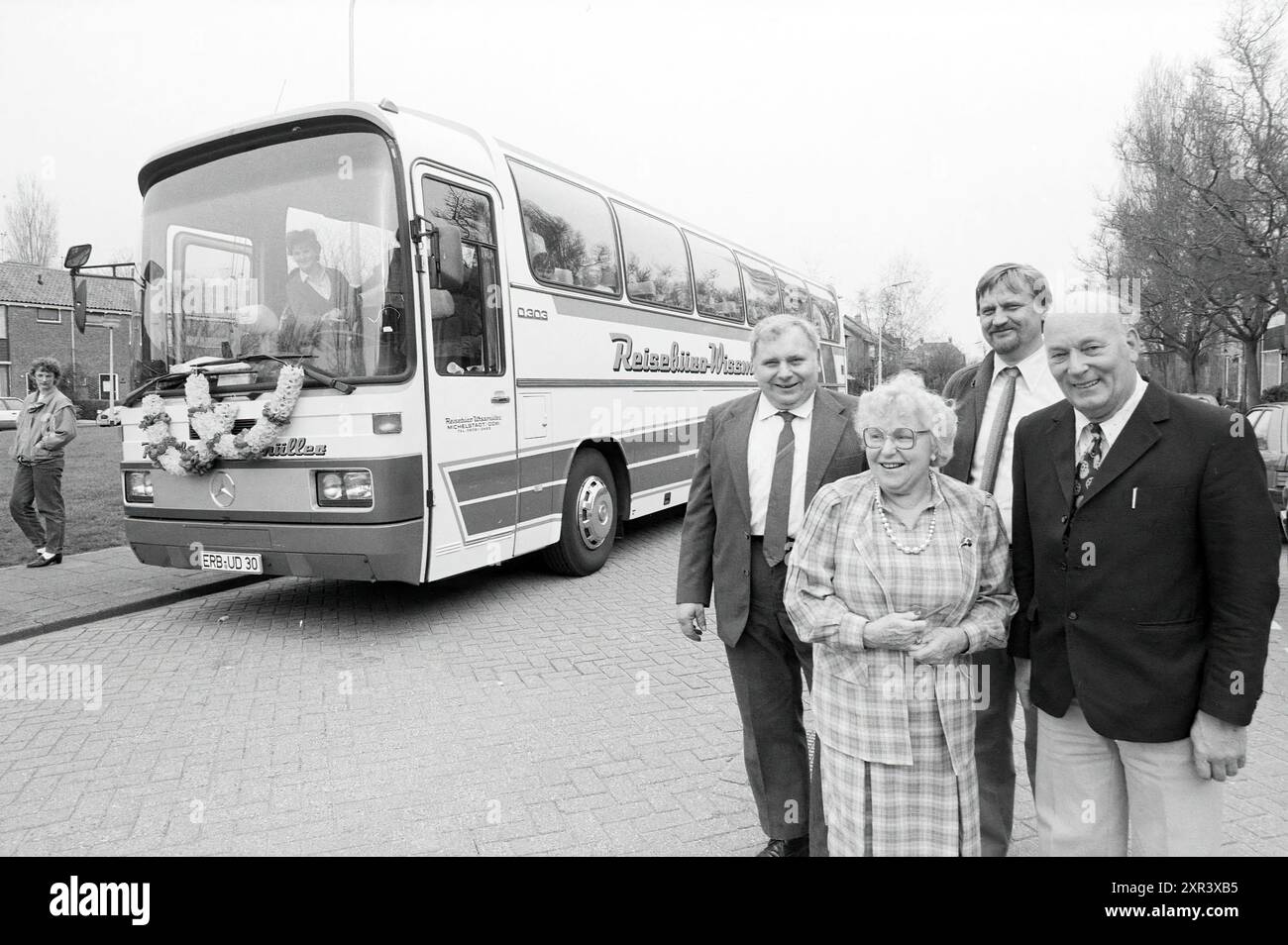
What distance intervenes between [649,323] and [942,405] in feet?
23.7

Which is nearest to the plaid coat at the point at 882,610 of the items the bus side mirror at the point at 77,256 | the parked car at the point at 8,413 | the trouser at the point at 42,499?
the bus side mirror at the point at 77,256

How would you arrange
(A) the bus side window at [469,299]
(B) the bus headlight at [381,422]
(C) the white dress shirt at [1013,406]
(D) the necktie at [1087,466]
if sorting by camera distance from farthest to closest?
(A) the bus side window at [469,299] < (B) the bus headlight at [381,422] < (C) the white dress shirt at [1013,406] < (D) the necktie at [1087,466]

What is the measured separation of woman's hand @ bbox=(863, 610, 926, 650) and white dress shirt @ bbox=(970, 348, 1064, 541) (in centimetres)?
73

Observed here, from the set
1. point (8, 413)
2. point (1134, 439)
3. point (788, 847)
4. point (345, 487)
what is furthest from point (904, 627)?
point (8, 413)

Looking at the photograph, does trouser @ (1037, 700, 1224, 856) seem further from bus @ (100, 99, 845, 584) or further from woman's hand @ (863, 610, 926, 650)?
bus @ (100, 99, 845, 584)

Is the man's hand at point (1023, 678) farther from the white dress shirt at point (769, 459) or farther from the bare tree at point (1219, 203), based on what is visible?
the bare tree at point (1219, 203)

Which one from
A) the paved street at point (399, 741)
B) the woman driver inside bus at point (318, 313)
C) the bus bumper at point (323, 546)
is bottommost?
the paved street at point (399, 741)

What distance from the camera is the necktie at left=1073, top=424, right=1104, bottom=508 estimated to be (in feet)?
7.62

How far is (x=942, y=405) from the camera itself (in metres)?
2.57

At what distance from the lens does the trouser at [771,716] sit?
306 centimetres

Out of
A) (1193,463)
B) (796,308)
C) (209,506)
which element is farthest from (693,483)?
(796,308)

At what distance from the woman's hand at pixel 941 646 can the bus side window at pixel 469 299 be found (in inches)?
178

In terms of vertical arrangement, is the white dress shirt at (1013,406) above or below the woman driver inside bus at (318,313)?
below
